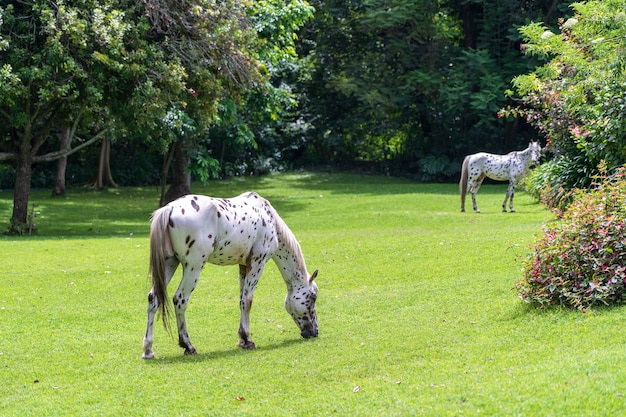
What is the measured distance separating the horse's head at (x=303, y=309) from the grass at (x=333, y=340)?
0.19m

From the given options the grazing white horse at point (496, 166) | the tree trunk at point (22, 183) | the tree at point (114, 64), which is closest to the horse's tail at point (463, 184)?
the grazing white horse at point (496, 166)

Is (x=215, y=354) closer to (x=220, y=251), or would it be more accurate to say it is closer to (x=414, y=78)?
(x=220, y=251)

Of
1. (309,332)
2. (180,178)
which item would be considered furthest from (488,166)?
(309,332)

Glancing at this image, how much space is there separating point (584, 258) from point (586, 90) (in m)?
8.55

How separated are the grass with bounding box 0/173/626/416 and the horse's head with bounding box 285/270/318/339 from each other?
186 mm

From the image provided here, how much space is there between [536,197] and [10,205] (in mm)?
18119

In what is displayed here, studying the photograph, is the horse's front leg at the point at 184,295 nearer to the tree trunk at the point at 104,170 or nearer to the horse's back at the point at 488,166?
the horse's back at the point at 488,166

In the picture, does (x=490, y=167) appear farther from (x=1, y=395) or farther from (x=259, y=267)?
(x=1, y=395)

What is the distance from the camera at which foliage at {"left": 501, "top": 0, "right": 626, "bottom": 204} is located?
1323 centimetres

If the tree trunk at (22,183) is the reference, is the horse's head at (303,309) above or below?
below

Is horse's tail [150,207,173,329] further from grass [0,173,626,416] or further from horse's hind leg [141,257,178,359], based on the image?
grass [0,173,626,416]

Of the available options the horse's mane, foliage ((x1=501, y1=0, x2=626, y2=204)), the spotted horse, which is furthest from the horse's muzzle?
foliage ((x1=501, y1=0, x2=626, y2=204))

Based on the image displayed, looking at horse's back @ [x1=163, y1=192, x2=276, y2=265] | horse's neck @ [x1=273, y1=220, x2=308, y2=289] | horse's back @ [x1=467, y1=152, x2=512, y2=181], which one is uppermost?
horse's back @ [x1=467, y1=152, x2=512, y2=181]

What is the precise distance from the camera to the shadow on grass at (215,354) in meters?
8.84
